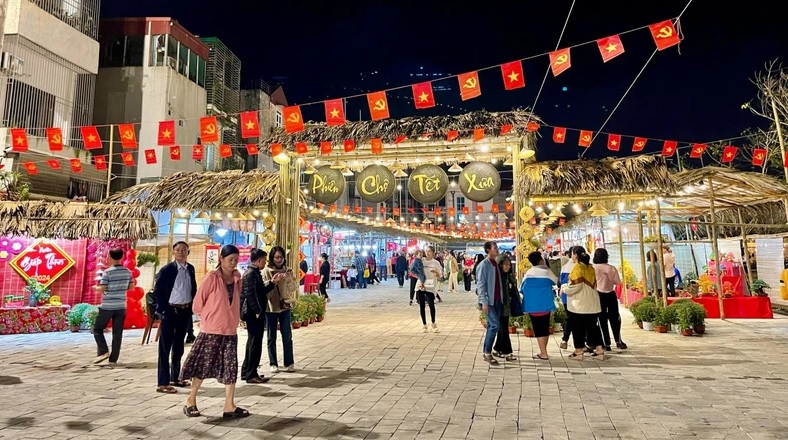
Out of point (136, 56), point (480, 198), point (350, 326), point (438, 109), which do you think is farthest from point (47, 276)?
point (438, 109)

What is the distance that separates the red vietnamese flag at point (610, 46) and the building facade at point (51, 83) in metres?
15.3

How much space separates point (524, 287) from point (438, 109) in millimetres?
30531

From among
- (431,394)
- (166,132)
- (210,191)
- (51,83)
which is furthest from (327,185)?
(51,83)

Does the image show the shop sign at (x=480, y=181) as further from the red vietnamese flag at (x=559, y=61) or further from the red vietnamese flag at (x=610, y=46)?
the red vietnamese flag at (x=610, y=46)

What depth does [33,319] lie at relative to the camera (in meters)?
9.41

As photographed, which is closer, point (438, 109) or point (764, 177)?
point (764, 177)

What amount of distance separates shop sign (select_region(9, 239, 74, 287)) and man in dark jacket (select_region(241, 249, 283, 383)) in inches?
282

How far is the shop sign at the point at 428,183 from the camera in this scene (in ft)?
31.1

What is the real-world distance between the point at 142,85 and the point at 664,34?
779 inches

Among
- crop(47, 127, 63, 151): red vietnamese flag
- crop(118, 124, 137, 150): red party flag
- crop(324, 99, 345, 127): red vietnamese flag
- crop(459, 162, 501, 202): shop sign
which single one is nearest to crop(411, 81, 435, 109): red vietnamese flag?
crop(324, 99, 345, 127): red vietnamese flag

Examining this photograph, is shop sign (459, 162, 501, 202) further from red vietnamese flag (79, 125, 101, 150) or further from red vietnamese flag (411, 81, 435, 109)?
red vietnamese flag (79, 125, 101, 150)

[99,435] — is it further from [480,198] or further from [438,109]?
[438,109]

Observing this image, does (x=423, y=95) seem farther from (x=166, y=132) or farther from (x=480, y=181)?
(x=166, y=132)

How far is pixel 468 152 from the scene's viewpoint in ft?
33.0
